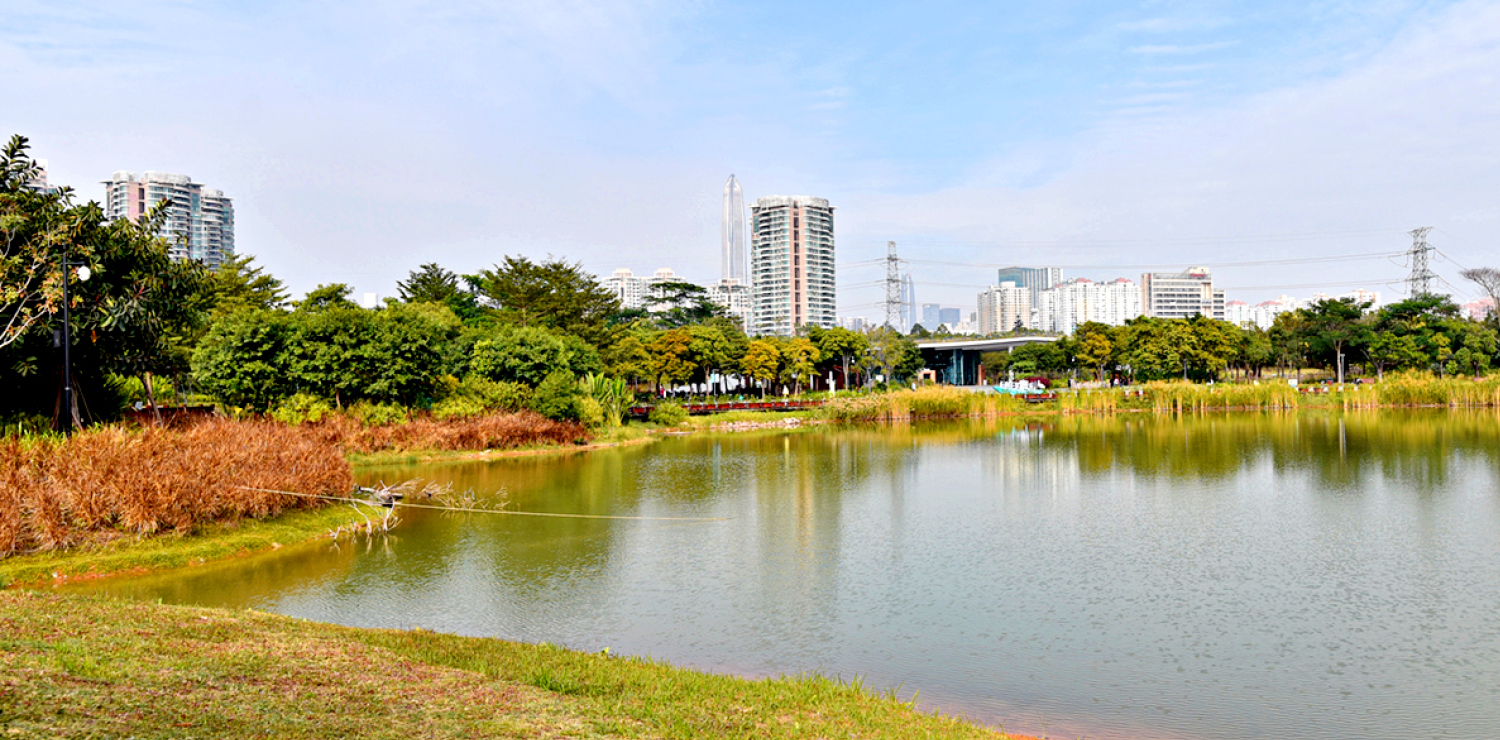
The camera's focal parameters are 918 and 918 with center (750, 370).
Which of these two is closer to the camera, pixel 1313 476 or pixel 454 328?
pixel 1313 476

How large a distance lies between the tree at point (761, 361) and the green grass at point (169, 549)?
4317cm

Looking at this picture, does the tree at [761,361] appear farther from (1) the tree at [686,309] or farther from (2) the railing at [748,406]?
(1) the tree at [686,309]

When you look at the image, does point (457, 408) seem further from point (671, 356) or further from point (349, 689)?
point (349, 689)

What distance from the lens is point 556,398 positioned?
3556 centimetres

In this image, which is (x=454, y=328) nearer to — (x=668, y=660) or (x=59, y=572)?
(x=59, y=572)

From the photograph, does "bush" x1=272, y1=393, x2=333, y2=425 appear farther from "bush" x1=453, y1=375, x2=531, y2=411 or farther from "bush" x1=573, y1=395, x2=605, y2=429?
"bush" x1=573, y1=395, x2=605, y2=429

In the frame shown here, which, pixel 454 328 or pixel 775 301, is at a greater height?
pixel 775 301

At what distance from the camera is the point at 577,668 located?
842 cm

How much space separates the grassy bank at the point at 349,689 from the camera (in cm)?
579

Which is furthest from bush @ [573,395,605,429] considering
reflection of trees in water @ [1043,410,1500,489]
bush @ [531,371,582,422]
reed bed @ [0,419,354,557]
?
reed bed @ [0,419,354,557]

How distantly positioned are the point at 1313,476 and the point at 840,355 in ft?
155

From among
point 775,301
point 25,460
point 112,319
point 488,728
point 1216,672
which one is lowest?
point 1216,672

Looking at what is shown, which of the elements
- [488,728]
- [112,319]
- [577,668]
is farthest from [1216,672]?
[112,319]

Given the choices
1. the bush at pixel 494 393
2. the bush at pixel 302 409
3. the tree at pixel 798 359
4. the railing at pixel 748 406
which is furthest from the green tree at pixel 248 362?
the tree at pixel 798 359
